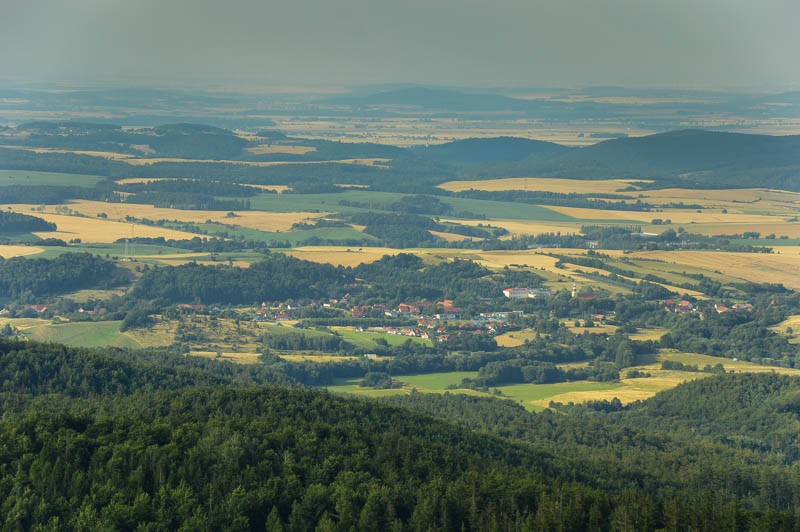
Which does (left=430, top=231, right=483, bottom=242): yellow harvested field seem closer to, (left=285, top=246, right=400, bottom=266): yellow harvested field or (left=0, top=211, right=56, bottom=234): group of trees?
(left=285, top=246, right=400, bottom=266): yellow harvested field

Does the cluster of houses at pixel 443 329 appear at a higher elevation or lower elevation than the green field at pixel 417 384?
lower

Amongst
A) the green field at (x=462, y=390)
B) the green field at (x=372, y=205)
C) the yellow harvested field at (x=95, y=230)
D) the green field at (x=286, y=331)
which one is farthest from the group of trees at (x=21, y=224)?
the green field at (x=462, y=390)

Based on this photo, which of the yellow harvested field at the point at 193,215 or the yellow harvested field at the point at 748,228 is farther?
the yellow harvested field at the point at 193,215

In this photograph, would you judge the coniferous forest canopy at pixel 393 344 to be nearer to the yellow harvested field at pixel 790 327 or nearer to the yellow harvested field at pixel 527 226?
the yellow harvested field at pixel 790 327

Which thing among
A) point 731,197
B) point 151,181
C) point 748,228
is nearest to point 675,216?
point 748,228

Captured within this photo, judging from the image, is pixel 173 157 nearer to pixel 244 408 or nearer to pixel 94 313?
pixel 94 313

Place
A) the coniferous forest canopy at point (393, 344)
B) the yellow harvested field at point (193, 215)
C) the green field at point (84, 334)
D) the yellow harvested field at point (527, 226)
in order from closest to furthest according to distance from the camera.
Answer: the coniferous forest canopy at point (393, 344) < the green field at point (84, 334) < the yellow harvested field at point (193, 215) < the yellow harvested field at point (527, 226)
